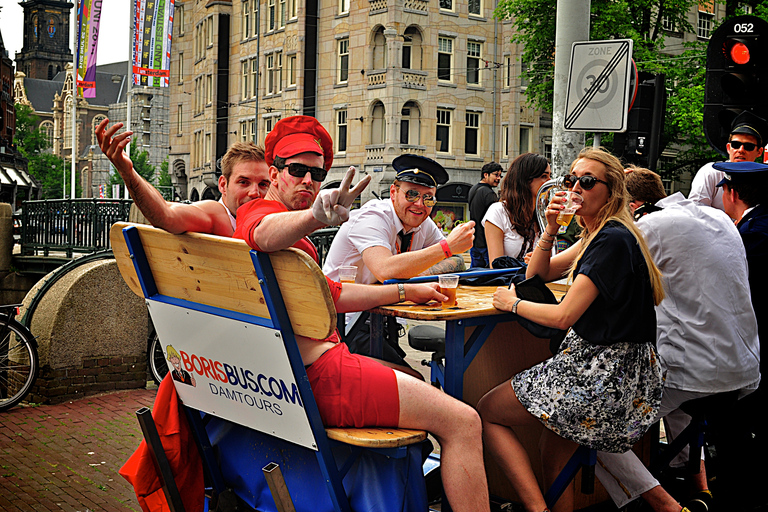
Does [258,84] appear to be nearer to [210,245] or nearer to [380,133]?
[380,133]

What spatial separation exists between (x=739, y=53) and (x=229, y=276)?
577cm

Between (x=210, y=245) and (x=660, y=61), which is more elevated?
(x=660, y=61)

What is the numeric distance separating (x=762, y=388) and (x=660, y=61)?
27678 mm

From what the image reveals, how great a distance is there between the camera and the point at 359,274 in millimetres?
4359

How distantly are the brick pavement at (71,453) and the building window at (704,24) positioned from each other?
40345 mm

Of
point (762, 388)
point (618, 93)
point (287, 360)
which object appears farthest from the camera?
point (618, 93)

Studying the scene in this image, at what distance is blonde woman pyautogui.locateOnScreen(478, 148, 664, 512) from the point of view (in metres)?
3.21

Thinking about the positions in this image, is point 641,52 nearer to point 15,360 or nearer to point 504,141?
point 504,141

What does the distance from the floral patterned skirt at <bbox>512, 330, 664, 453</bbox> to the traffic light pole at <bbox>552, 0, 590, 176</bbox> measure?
387 cm

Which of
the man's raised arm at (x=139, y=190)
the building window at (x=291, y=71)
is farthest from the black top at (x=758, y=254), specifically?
the building window at (x=291, y=71)

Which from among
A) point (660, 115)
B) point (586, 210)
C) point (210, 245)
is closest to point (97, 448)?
point (210, 245)

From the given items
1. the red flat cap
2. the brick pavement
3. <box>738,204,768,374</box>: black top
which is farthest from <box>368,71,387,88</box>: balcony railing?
the red flat cap

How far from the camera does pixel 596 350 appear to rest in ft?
10.8

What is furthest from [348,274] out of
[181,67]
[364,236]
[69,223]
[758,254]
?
[181,67]
